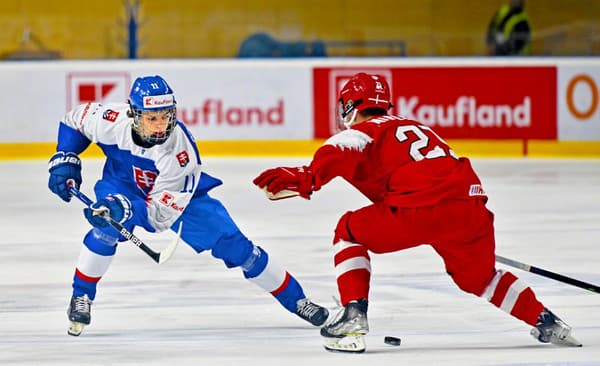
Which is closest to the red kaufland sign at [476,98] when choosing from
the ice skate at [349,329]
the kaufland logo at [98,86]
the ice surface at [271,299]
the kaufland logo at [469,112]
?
the kaufland logo at [469,112]

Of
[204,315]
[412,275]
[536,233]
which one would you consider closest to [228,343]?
[204,315]

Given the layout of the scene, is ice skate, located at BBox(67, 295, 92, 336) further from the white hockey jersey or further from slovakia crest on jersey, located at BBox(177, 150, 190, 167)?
slovakia crest on jersey, located at BBox(177, 150, 190, 167)

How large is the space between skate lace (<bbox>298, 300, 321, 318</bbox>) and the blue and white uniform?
0.03 m

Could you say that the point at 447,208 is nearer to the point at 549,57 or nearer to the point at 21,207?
the point at 21,207

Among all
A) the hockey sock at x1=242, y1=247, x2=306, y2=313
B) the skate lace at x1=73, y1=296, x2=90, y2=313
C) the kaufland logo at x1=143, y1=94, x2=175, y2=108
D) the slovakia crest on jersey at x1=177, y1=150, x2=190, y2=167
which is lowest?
the skate lace at x1=73, y1=296, x2=90, y2=313

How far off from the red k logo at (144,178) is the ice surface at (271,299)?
0.52 meters

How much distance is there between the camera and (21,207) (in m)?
8.22

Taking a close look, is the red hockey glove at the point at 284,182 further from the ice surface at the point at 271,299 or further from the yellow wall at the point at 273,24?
the yellow wall at the point at 273,24

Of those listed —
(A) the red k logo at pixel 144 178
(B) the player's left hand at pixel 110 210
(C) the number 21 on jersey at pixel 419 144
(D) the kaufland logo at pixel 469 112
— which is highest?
(C) the number 21 on jersey at pixel 419 144

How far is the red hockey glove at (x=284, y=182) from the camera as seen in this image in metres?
3.84

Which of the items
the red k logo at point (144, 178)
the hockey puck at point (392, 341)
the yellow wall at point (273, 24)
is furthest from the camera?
the yellow wall at point (273, 24)

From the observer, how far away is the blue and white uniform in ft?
14.5

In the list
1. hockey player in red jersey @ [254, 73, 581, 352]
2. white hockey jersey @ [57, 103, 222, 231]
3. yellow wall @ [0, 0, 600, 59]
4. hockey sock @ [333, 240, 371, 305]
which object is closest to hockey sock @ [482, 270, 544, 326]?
hockey player in red jersey @ [254, 73, 581, 352]

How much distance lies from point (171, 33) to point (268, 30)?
863 mm
